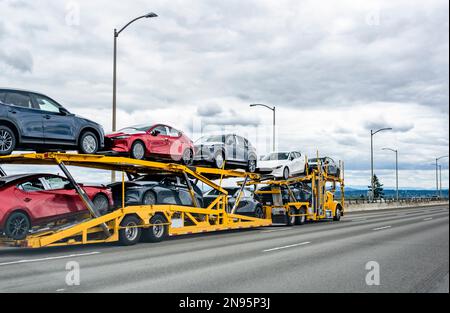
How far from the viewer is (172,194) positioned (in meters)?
15.7

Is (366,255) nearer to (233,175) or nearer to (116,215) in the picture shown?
(116,215)

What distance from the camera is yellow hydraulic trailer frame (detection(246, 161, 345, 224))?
906 inches

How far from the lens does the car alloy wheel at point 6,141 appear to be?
11273 mm

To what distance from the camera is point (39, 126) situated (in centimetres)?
1190

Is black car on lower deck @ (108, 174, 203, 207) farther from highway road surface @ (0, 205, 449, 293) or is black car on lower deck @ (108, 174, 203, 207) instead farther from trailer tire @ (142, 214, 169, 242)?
highway road surface @ (0, 205, 449, 293)

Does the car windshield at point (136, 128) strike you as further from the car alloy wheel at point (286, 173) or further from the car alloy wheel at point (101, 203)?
the car alloy wheel at point (286, 173)

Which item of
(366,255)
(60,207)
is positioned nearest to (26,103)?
(60,207)

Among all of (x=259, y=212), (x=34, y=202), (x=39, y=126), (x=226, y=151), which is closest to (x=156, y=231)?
(x=34, y=202)

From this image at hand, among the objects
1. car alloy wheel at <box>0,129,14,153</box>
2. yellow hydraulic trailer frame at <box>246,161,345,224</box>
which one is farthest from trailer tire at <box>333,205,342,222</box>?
car alloy wheel at <box>0,129,14,153</box>

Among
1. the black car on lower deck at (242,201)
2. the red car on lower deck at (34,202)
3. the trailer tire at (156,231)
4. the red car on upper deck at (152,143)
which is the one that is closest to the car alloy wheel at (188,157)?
the red car on upper deck at (152,143)

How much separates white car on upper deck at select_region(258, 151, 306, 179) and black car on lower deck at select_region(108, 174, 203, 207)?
20.7 feet

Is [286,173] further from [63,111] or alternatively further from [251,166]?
[63,111]

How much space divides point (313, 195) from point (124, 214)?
1398 cm
